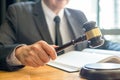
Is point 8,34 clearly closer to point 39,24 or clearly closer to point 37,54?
point 39,24

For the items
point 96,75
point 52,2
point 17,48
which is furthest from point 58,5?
point 96,75

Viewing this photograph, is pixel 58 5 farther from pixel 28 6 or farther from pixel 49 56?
pixel 49 56

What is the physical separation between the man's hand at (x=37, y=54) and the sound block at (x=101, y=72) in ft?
0.54

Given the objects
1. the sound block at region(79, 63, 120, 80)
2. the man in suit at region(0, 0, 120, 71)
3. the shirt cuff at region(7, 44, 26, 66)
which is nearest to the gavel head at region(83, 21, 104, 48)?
the sound block at region(79, 63, 120, 80)

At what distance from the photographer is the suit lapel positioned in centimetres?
169

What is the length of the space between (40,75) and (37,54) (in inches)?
3.5

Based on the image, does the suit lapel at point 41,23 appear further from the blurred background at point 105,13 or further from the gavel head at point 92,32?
the blurred background at point 105,13

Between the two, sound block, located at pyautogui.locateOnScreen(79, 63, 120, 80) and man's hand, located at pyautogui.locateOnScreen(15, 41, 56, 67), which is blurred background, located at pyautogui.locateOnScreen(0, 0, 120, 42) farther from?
sound block, located at pyautogui.locateOnScreen(79, 63, 120, 80)

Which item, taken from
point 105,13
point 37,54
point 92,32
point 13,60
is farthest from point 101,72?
point 105,13

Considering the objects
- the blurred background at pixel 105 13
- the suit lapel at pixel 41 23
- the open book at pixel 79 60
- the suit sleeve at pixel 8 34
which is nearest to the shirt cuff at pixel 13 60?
the suit sleeve at pixel 8 34

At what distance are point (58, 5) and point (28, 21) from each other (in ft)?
0.85

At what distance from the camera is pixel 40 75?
0.99m

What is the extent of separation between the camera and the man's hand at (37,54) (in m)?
1.00

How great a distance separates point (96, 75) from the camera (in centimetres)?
85
